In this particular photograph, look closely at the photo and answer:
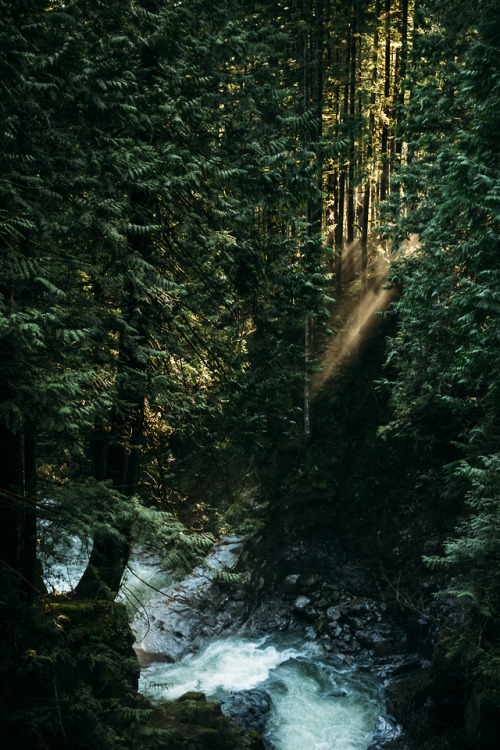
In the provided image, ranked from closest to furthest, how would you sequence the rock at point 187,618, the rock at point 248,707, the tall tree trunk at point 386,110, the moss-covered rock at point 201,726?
the moss-covered rock at point 201,726 < the rock at point 248,707 < the rock at point 187,618 < the tall tree trunk at point 386,110

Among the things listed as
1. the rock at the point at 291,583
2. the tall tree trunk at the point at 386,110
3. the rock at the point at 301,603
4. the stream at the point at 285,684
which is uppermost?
the tall tree trunk at the point at 386,110

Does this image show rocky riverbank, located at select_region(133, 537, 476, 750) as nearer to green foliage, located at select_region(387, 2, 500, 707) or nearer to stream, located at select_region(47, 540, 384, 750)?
stream, located at select_region(47, 540, 384, 750)

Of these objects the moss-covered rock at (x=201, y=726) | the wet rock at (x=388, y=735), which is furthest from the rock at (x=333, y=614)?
the moss-covered rock at (x=201, y=726)

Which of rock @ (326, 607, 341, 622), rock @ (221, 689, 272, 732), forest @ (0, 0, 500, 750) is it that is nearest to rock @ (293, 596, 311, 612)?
rock @ (326, 607, 341, 622)

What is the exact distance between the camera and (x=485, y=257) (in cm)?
904

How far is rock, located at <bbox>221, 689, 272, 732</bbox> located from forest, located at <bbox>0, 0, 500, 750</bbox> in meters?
1.50

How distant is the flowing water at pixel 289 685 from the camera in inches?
424

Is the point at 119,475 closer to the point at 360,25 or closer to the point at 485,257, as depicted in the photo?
the point at 485,257

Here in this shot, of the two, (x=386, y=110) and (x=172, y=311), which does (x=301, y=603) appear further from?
(x=386, y=110)

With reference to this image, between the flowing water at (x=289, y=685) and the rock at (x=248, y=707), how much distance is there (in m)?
0.20

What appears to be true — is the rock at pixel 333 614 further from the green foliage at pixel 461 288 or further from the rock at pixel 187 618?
the green foliage at pixel 461 288

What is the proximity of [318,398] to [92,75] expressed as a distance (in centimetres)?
1474

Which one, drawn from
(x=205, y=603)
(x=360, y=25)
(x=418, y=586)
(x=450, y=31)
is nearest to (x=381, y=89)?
(x=360, y=25)

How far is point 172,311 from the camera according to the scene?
8.08m
